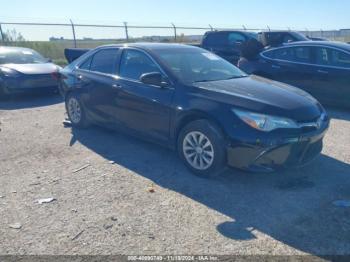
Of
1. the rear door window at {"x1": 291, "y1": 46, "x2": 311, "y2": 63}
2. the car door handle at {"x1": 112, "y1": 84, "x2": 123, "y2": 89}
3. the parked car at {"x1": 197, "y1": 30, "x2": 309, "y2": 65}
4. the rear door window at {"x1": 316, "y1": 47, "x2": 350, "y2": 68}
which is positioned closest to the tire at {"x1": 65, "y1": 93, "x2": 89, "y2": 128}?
the car door handle at {"x1": 112, "y1": 84, "x2": 123, "y2": 89}

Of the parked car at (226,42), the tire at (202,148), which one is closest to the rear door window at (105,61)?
the tire at (202,148)

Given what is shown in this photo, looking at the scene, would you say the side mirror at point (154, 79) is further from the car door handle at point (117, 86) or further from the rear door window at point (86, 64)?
the rear door window at point (86, 64)

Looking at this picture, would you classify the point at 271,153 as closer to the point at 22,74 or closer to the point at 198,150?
the point at 198,150

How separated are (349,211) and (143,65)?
126 inches

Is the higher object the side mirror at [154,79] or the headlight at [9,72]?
the side mirror at [154,79]

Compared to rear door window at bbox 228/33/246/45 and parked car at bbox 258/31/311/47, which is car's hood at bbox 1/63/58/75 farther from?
parked car at bbox 258/31/311/47

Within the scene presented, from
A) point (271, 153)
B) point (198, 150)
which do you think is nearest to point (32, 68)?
point (198, 150)

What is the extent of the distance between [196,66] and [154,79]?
0.82 meters

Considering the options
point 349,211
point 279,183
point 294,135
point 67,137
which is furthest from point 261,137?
point 67,137

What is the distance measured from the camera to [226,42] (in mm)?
13078

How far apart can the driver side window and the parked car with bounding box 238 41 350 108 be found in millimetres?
4285

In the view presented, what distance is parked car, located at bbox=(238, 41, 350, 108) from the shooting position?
7.45 m

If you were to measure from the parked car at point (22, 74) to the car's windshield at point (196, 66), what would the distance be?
4470mm

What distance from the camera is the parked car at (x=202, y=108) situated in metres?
3.95
